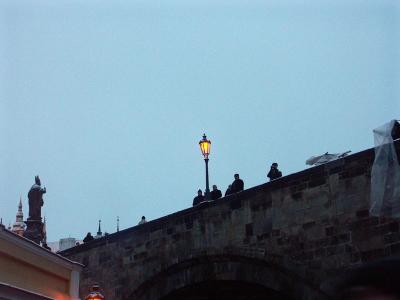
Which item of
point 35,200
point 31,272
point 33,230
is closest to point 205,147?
point 35,200

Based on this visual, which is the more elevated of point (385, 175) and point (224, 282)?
point (385, 175)

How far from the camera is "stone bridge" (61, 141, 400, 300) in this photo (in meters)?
11.8

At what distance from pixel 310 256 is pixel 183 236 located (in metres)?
3.99

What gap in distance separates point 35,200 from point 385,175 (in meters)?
9.01

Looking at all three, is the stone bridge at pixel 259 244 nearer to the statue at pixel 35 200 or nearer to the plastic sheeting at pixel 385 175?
the plastic sheeting at pixel 385 175

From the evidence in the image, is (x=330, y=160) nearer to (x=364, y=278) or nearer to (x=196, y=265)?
(x=196, y=265)

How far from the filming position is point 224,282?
14.9 meters

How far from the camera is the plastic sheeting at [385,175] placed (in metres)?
11.1

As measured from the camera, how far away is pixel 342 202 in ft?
39.8

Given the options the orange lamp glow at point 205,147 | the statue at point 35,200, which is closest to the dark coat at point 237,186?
the orange lamp glow at point 205,147

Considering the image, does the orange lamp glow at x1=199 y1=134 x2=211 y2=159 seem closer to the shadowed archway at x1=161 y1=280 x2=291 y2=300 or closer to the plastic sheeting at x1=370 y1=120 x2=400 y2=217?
the shadowed archway at x1=161 y1=280 x2=291 y2=300

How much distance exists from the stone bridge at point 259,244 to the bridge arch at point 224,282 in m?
Answer: 0.02

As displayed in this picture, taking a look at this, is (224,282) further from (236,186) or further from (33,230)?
(33,230)

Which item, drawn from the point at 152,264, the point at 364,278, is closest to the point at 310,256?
the point at 152,264
